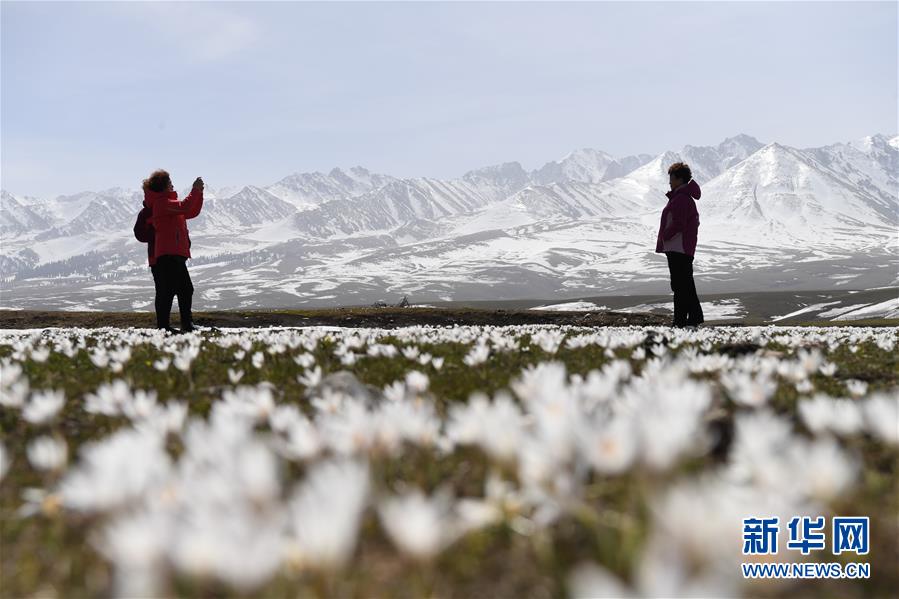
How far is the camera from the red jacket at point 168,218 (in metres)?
14.9

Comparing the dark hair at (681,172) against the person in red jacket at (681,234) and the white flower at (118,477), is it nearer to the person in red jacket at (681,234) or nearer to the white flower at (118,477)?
the person in red jacket at (681,234)

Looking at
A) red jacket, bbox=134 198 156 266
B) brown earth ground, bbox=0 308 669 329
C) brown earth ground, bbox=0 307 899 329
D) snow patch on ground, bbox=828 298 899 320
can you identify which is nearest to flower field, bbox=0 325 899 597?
red jacket, bbox=134 198 156 266

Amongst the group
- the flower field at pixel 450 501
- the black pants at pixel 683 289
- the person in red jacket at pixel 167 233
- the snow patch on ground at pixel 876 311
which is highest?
the person in red jacket at pixel 167 233

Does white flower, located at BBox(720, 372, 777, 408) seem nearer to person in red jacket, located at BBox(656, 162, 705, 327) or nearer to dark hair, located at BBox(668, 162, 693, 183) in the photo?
person in red jacket, located at BBox(656, 162, 705, 327)

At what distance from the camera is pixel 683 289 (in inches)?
679

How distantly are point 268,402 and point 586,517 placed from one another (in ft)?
8.69

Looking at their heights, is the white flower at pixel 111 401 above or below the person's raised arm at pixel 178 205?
below

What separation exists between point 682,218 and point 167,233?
12.3 metres

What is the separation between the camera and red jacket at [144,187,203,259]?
14938mm

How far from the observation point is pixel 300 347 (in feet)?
31.8

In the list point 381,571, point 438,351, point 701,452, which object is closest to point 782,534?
point 701,452

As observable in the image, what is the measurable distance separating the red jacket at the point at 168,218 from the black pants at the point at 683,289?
11.5 m

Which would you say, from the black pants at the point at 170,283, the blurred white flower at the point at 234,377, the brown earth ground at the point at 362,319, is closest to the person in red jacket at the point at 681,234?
the black pants at the point at 170,283

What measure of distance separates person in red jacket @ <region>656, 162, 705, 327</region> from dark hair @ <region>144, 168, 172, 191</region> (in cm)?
1180
